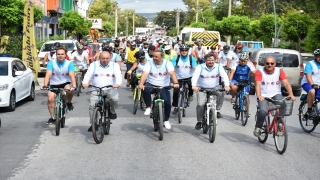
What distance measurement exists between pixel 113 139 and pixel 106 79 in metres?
1.13

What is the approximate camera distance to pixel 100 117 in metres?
10.3

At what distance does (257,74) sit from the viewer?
9688 millimetres

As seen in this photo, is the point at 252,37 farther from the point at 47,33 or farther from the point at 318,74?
the point at 318,74

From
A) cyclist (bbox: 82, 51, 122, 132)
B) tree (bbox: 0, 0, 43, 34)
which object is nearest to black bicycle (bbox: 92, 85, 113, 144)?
cyclist (bbox: 82, 51, 122, 132)

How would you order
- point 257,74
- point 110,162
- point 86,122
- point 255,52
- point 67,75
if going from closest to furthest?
point 110,162, point 257,74, point 67,75, point 86,122, point 255,52

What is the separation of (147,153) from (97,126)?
4.20 ft

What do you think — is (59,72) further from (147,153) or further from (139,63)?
(139,63)

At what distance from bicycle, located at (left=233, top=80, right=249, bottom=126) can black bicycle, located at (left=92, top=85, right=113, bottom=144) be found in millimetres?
3424

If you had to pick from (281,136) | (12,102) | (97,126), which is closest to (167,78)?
(97,126)

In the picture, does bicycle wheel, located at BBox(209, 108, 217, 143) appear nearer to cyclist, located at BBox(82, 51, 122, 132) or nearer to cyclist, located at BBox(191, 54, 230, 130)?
cyclist, located at BBox(191, 54, 230, 130)

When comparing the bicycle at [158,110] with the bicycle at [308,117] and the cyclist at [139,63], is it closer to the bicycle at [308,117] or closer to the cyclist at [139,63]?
the bicycle at [308,117]

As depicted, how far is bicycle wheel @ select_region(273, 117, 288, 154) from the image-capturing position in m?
9.07

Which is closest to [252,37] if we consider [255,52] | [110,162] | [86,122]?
[255,52]

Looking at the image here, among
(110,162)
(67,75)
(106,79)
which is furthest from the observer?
(67,75)
